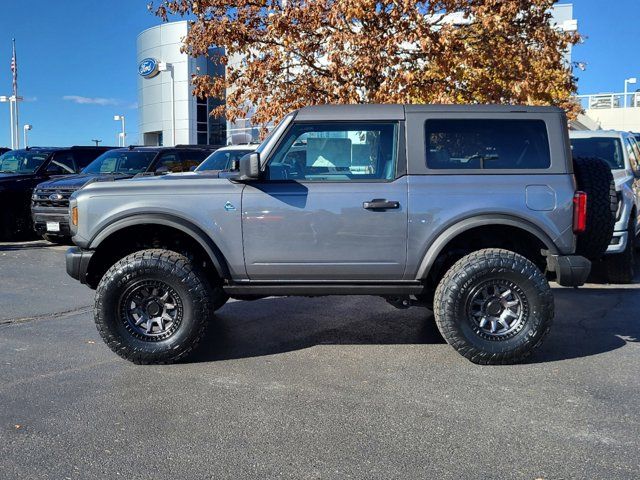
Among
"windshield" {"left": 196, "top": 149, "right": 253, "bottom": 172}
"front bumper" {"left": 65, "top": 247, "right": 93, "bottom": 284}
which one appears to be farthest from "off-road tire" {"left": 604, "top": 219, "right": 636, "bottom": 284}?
"front bumper" {"left": 65, "top": 247, "right": 93, "bottom": 284}

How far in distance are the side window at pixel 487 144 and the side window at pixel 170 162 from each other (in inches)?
339

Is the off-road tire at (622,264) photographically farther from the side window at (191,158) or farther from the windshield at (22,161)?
the windshield at (22,161)

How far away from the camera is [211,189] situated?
4.98 m

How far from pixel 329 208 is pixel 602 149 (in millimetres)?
5756

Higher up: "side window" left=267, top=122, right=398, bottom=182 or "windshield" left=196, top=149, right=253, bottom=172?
"windshield" left=196, top=149, right=253, bottom=172

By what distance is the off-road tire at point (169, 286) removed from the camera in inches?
194

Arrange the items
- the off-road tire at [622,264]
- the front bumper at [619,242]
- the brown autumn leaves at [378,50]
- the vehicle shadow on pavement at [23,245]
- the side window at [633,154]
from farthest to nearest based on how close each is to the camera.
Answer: the vehicle shadow on pavement at [23,245]
the brown autumn leaves at [378,50]
the side window at [633,154]
the off-road tire at [622,264]
the front bumper at [619,242]

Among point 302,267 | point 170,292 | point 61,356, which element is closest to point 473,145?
point 302,267

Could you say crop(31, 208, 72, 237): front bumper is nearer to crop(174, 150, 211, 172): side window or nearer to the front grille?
the front grille

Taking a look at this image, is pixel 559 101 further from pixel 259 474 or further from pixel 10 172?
pixel 259 474

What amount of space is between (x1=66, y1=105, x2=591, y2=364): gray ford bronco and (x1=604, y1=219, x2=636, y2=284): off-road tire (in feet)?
11.8

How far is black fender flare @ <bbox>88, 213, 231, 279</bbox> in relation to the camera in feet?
16.2

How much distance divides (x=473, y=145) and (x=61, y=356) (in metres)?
3.85

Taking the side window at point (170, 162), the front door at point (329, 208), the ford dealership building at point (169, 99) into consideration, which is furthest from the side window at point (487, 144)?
the ford dealership building at point (169, 99)
